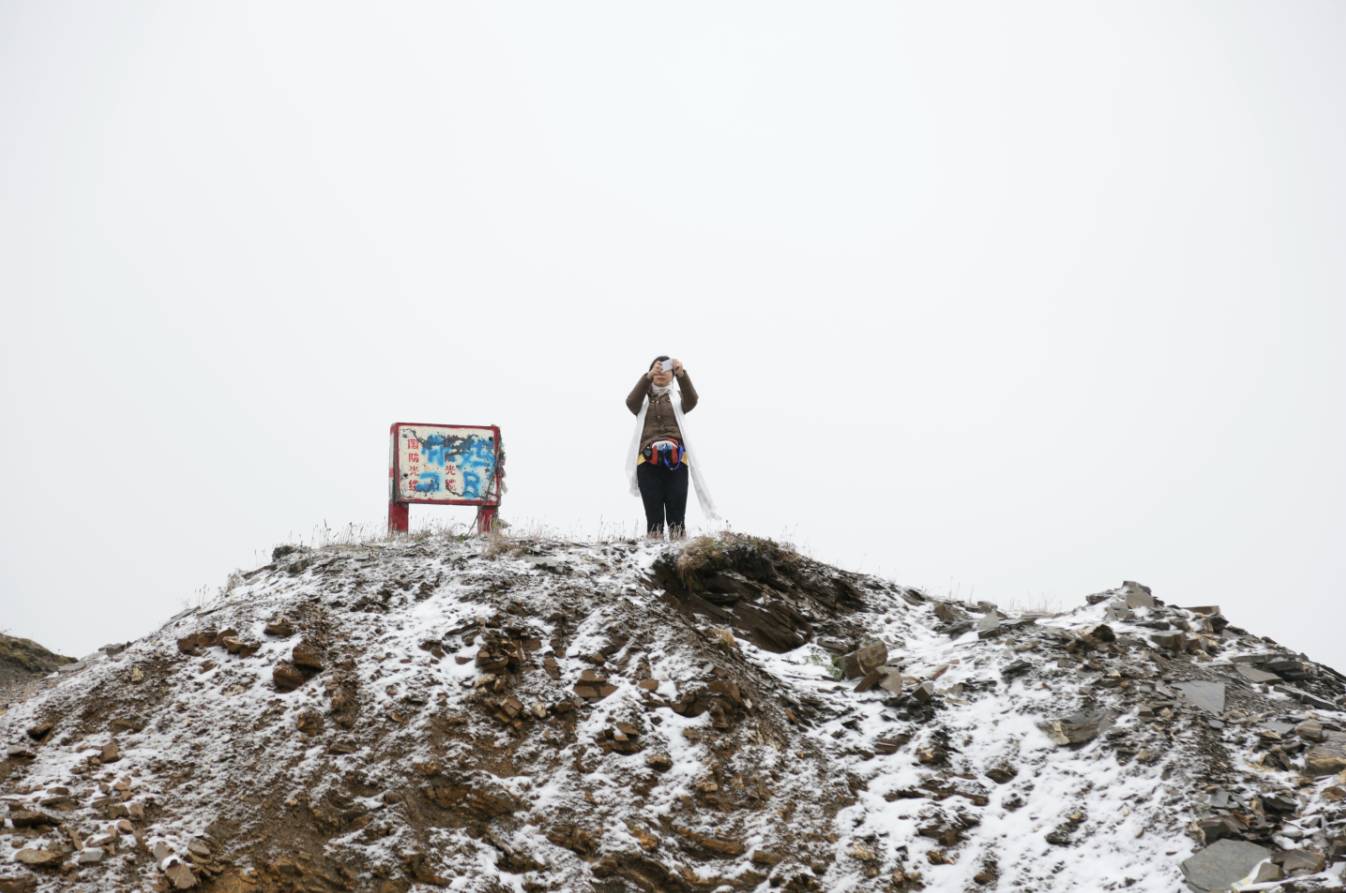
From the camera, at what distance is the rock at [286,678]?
8219 mm

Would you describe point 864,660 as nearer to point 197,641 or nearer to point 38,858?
point 197,641

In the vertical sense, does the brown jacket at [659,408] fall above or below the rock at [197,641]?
above

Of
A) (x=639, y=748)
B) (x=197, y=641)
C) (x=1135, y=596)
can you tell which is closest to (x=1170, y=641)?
(x=1135, y=596)

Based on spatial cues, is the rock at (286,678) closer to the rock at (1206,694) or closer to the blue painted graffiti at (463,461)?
the blue painted graffiti at (463,461)

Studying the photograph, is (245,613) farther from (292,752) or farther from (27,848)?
(27,848)

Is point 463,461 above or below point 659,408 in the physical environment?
A: below

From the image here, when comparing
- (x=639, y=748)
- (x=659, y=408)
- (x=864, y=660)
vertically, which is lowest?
(x=639, y=748)

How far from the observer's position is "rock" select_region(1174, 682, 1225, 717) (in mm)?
8492

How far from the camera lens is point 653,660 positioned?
8984 mm

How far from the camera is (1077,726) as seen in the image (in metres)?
8.38

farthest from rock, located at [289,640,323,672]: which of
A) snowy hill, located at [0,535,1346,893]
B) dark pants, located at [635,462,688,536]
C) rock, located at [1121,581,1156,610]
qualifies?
rock, located at [1121,581,1156,610]

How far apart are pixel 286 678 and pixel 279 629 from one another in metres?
0.73

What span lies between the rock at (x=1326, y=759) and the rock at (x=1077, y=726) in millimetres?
1391

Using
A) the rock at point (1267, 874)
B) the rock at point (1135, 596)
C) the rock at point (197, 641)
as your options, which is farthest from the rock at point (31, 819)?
the rock at point (1135, 596)
